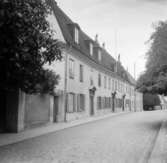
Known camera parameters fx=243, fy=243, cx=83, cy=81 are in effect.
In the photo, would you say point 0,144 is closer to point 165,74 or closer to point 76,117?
point 165,74

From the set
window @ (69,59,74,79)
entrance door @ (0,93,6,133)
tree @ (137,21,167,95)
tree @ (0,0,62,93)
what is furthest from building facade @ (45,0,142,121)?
tree @ (137,21,167,95)

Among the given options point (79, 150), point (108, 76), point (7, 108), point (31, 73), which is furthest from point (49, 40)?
point (108, 76)

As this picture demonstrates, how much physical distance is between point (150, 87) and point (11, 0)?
9558 millimetres

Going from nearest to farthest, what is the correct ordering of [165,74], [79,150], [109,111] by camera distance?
[79,150]
[165,74]
[109,111]

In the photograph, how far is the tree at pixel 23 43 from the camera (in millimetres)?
7509

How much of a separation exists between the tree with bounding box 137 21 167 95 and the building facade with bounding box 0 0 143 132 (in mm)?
5324

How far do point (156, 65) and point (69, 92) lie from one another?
848 cm

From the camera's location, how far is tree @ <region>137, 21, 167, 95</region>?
11872 mm

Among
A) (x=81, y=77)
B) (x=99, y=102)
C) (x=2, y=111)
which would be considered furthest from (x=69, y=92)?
(x=99, y=102)

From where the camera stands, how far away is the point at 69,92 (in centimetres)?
1936

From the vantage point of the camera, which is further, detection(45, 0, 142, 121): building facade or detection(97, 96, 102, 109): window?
detection(97, 96, 102, 109): window

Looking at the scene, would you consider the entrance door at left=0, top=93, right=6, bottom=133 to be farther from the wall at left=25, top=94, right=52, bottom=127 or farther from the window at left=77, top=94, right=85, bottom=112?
the window at left=77, top=94, right=85, bottom=112

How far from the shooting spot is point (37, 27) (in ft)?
29.6

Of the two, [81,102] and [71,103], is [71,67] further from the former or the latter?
[81,102]
